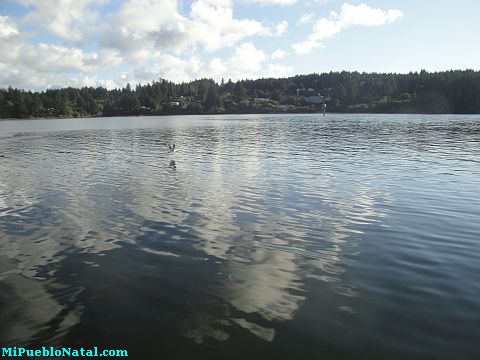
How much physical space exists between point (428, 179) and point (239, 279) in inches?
902

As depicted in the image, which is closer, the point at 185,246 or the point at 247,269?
the point at 247,269

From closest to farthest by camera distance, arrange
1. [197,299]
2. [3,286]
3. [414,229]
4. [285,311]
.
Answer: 1. [285,311]
2. [197,299]
3. [3,286]
4. [414,229]

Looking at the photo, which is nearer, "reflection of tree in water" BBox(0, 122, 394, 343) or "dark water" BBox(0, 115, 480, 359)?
"dark water" BBox(0, 115, 480, 359)

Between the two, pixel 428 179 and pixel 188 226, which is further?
pixel 428 179

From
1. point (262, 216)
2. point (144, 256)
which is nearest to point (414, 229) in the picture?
point (262, 216)

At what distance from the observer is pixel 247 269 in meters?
13.2

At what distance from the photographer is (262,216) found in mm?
19688

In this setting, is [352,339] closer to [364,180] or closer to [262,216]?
[262,216]

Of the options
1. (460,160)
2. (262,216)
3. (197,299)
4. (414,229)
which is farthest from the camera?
(460,160)

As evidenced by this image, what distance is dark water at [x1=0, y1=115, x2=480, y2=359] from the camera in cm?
910

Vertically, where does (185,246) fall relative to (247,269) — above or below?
above

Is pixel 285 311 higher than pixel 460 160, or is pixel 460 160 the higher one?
pixel 460 160

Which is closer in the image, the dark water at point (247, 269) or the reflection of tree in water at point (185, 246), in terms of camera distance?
the dark water at point (247, 269)

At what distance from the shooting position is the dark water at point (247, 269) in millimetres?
9102
